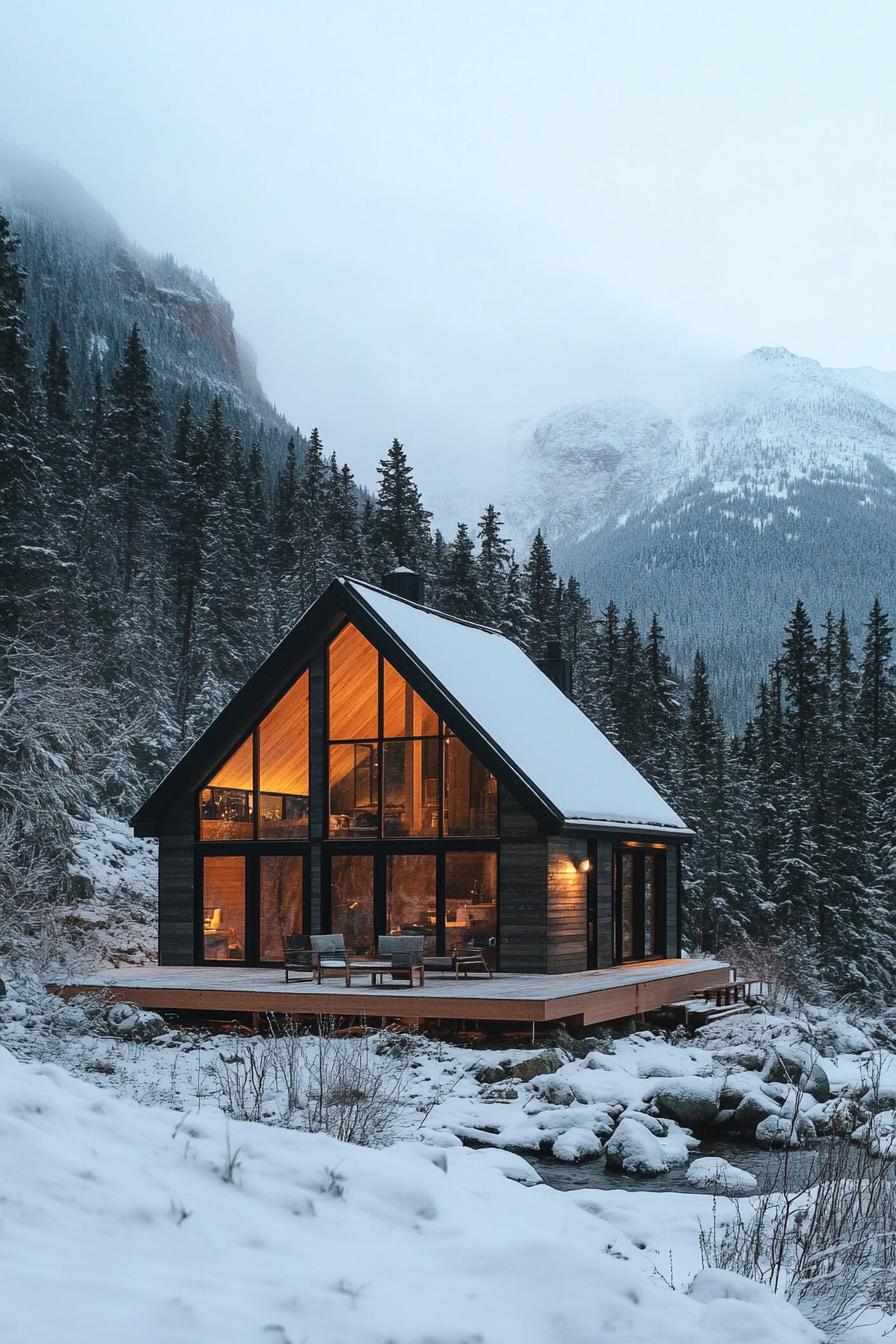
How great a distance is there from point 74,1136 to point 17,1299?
1160mm

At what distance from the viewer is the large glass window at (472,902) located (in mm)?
16531

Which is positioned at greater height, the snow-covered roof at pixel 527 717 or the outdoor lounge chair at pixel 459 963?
the snow-covered roof at pixel 527 717

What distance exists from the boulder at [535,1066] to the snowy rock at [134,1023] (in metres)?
3.97

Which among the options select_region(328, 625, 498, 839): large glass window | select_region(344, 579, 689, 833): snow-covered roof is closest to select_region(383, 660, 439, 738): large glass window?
select_region(328, 625, 498, 839): large glass window

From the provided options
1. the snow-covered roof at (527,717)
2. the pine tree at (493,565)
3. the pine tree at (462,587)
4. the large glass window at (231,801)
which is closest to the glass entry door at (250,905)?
the large glass window at (231,801)

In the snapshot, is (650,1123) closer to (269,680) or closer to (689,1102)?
(689,1102)

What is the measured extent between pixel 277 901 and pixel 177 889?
1.51 metres

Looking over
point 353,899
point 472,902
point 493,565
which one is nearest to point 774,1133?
point 472,902

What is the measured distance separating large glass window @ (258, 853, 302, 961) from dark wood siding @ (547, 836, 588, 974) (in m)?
3.63

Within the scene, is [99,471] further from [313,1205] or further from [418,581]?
[313,1205]

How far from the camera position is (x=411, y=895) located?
1705 centimetres

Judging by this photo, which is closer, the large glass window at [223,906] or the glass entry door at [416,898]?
the glass entry door at [416,898]

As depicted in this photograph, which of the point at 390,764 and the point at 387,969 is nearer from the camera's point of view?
the point at 387,969

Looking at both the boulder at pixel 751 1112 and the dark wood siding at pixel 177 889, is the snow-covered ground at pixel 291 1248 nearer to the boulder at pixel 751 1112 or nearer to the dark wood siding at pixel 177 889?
the boulder at pixel 751 1112
